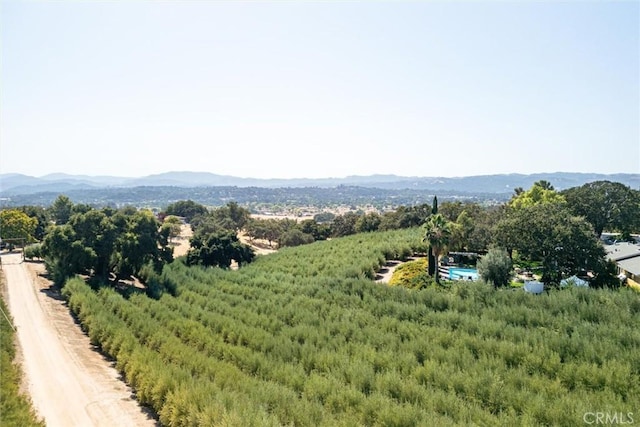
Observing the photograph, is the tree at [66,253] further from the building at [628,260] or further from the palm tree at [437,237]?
the building at [628,260]

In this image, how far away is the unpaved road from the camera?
18125 mm

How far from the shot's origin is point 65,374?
2216cm

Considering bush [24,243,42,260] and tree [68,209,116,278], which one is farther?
bush [24,243,42,260]

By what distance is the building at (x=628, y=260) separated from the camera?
39425mm

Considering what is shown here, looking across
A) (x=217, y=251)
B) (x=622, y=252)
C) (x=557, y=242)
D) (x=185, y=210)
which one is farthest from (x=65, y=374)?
(x=185, y=210)

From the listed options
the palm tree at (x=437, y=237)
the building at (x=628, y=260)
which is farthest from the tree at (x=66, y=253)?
the building at (x=628, y=260)

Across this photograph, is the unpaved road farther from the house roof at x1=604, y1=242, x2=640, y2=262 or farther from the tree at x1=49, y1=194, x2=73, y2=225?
the tree at x1=49, y1=194, x2=73, y2=225

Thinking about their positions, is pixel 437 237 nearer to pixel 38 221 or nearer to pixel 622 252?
pixel 622 252

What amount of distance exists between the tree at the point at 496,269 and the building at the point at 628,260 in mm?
12968

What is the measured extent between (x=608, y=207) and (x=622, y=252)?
45.3ft

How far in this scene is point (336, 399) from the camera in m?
15.8

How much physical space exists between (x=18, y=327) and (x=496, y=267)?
36.9m

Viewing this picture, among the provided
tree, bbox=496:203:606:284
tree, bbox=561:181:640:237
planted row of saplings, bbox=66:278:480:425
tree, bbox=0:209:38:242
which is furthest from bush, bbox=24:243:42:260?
tree, bbox=561:181:640:237

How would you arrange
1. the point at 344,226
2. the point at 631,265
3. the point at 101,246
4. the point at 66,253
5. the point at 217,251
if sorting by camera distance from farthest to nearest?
the point at 344,226 < the point at 217,251 < the point at 631,265 < the point at 101,246 < the point at 66,253
